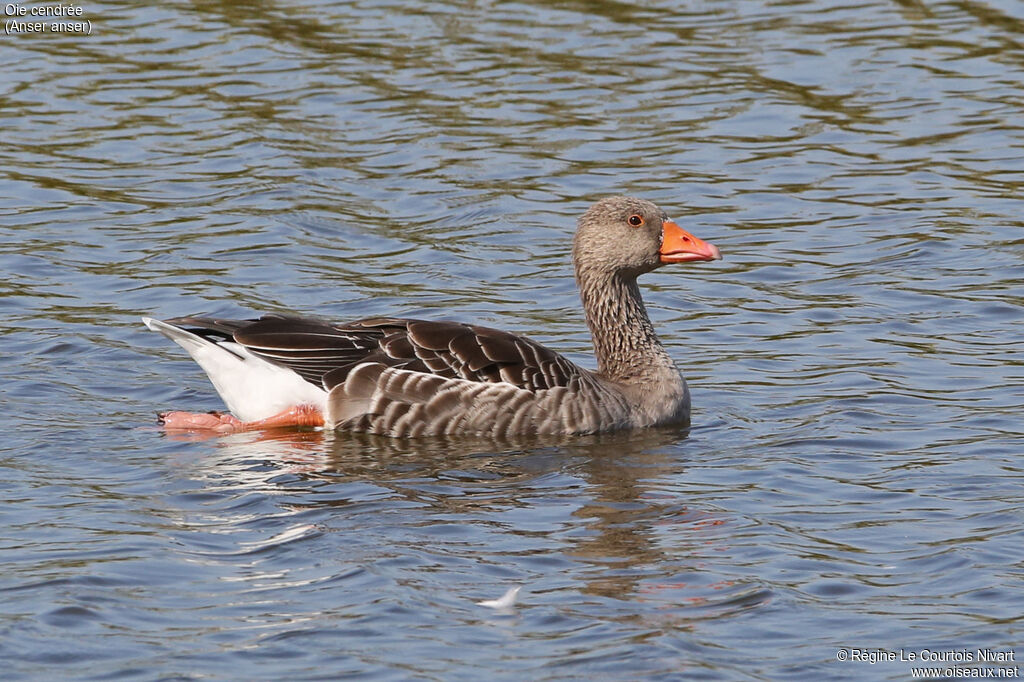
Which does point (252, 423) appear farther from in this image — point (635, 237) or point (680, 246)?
point (680, 246)

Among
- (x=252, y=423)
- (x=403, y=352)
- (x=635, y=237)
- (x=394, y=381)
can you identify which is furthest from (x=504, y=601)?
(x=635, y=237)

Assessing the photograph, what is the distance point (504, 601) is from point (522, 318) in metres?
6.55

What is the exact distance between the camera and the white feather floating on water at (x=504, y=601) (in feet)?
31.9

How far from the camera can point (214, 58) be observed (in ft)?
74.0

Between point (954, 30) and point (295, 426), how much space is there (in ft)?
43.5

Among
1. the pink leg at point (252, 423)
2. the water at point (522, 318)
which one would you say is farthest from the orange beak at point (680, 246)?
the pink leg at point (252, 423)

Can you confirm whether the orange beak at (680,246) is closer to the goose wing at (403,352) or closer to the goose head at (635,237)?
the goose head at (635,237)

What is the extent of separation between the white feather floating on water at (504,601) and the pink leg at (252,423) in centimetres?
406

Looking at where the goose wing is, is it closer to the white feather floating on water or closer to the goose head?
the goose head

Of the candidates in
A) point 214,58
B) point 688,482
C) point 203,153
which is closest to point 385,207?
point 203,153

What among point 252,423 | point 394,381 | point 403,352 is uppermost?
point 403,352

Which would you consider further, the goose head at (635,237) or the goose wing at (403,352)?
the goose head at (635,237)

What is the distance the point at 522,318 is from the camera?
1609cm

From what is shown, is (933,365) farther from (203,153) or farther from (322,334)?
(203,153)
